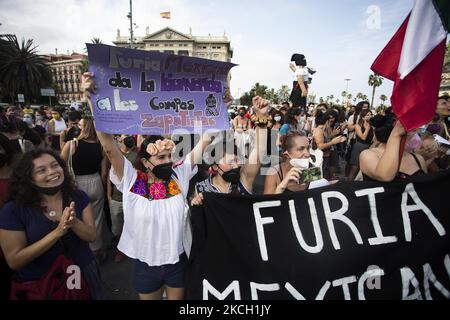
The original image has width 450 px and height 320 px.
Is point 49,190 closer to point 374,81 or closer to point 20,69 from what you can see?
point 20,69

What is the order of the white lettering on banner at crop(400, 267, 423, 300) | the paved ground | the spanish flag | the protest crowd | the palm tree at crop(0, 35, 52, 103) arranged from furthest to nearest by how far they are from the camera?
the spanish flag
the palm tree at crop(0, 35, 52, 103)
the paved ground
the white lettering on banner at crop(400, 267, 423, 300)
the protest crowd

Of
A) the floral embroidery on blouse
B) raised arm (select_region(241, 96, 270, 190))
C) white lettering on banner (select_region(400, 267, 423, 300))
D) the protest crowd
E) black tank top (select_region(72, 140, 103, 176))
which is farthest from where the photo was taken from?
black tank top (select_region(72, 140, 103, 176))

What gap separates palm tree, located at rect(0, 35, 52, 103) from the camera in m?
43.2

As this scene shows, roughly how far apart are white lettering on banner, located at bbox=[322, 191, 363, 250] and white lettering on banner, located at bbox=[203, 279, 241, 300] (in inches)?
31.7

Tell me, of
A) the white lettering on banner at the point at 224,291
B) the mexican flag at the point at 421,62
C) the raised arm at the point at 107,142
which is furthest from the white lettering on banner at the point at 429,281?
the raised arm at the point at 107,142

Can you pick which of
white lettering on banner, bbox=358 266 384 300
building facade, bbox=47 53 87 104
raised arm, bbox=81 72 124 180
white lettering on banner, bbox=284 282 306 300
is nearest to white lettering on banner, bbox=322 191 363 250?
white lettering on banner, bbox=358 266 384 300

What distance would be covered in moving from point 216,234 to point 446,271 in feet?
5.73

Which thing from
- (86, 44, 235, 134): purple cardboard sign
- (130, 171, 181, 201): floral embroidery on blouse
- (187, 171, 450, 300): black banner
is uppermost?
(86, 44, 235, 134): purple cardboard sign

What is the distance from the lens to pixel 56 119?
25.3ft

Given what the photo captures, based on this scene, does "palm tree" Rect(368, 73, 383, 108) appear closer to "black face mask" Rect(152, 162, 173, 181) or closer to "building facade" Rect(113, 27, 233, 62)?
"building facade" Rect(113, 27, 233, 62)

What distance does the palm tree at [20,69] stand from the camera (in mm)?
43188

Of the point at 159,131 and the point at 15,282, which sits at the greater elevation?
the point at 159,131
